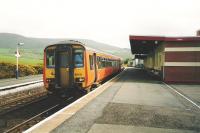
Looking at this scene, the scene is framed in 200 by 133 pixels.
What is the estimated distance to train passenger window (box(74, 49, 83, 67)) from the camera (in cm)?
1504

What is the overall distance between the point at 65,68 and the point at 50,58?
1.04 meters

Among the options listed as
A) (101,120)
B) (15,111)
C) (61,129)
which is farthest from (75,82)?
(61,129)

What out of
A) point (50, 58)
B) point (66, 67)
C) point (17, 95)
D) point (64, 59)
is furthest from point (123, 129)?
point (17, 95)

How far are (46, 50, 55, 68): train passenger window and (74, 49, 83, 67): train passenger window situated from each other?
117cm

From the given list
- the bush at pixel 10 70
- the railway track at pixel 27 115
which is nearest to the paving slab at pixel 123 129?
the railway track at pixel 27 115

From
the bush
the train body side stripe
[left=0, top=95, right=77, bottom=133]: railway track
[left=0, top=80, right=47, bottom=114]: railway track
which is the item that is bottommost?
[left=0, top=95, right=77, bottom=133]: railway track

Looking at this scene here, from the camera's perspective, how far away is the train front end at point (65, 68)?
14.9 m

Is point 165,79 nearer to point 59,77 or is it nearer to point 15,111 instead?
point 59,77

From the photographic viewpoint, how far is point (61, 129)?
7578 mm

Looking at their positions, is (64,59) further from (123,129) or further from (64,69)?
(123,129)

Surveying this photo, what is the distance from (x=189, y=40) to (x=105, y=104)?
14.0m

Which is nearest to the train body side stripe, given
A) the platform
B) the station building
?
the station building

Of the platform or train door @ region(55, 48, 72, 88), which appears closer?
the platform

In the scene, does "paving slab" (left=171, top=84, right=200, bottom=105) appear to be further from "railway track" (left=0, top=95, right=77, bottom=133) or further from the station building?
"railway track" (left=0, top=95, right=77, bottom=133)
